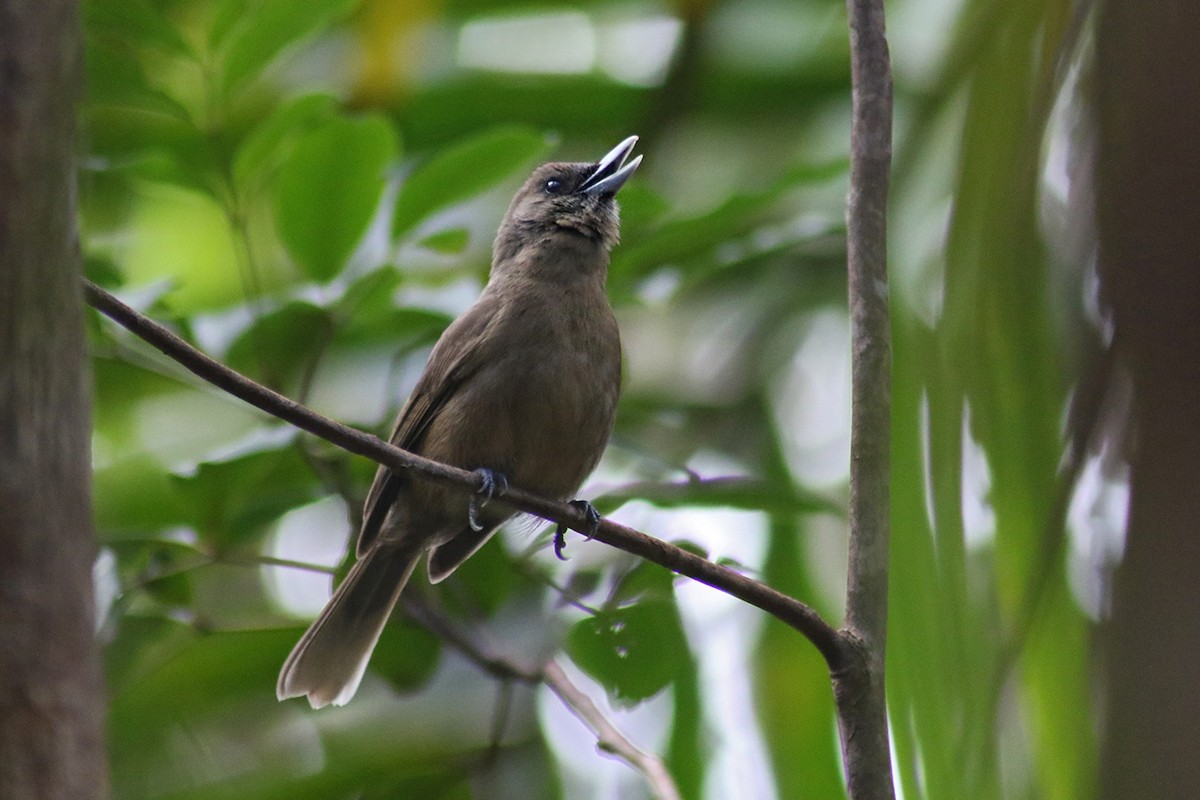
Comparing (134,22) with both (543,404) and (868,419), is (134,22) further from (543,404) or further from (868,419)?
(868,419)

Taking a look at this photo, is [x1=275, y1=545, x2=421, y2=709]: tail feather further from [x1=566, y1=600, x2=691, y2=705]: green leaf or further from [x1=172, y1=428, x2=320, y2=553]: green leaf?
[x1=566, y1=600, x2=691, y2=705]: green leaf

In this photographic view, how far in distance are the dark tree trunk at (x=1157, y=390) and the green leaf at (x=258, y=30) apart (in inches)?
96.1

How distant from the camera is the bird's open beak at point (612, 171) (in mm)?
3804

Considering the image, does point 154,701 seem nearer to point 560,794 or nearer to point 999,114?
point 560,794

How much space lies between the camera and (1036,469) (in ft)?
3.83

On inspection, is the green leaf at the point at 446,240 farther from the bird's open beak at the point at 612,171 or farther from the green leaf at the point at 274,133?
the bird's open beak at the point at 612,171

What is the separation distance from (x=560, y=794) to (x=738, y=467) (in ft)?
3.19

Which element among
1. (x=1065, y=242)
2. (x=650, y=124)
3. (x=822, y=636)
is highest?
(x=650, y=124)

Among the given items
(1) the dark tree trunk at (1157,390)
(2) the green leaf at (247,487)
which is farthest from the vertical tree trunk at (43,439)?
(2) the green leaf at (247,487)

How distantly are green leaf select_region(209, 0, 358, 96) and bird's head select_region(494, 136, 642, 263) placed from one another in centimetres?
105

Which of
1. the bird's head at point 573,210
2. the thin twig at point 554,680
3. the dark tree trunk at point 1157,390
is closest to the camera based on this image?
the dark tree trunk at point 1157,390

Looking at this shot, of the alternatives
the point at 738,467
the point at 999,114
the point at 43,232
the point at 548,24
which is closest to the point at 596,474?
the point at 738,467

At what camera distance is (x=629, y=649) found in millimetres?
2617

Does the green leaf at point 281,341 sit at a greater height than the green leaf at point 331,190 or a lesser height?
lesser
